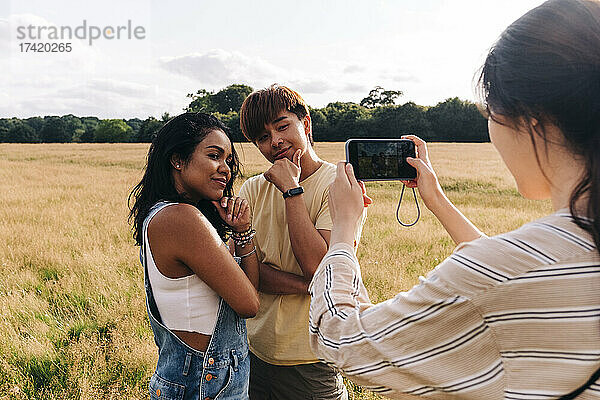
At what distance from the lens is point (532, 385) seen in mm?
945

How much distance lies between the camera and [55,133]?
6962 centimetres

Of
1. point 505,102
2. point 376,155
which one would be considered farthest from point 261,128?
point 505,102

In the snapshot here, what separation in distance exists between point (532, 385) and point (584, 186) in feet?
1.28

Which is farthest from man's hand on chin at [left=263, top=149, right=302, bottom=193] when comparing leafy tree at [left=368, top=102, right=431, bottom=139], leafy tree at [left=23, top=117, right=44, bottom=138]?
leafy tree at [left=23, top=117, right=44, bottom=138]

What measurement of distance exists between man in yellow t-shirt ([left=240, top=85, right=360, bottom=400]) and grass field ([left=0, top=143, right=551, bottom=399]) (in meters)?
1.60

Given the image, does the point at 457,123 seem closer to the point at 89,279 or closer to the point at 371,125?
the point at 371,125

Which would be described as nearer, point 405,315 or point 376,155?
point 405,315

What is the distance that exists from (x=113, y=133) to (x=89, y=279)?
70575 millimetres

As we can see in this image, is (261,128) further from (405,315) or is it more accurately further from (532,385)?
(532,385)

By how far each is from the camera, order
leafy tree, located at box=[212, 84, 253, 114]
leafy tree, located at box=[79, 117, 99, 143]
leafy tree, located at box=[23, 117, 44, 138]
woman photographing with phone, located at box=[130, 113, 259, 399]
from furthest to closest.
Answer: leafy tree, located at box=[212, 84, 253, 114], leafy tree, located at box=[79, 117, 99, 143], leafy tree, located at box=[23, 117, 44, 138], woman photographing with phone, located at box=[130, 113, 259, 399]

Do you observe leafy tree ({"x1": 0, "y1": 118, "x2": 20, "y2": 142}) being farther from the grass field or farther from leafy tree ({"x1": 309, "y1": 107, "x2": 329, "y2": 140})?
the grass field

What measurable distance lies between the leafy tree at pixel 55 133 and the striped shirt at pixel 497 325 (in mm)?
76841

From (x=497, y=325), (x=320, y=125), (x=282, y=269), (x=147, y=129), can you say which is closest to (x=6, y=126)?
(x=147, y=129)

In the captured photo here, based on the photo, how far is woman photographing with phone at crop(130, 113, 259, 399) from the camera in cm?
188
